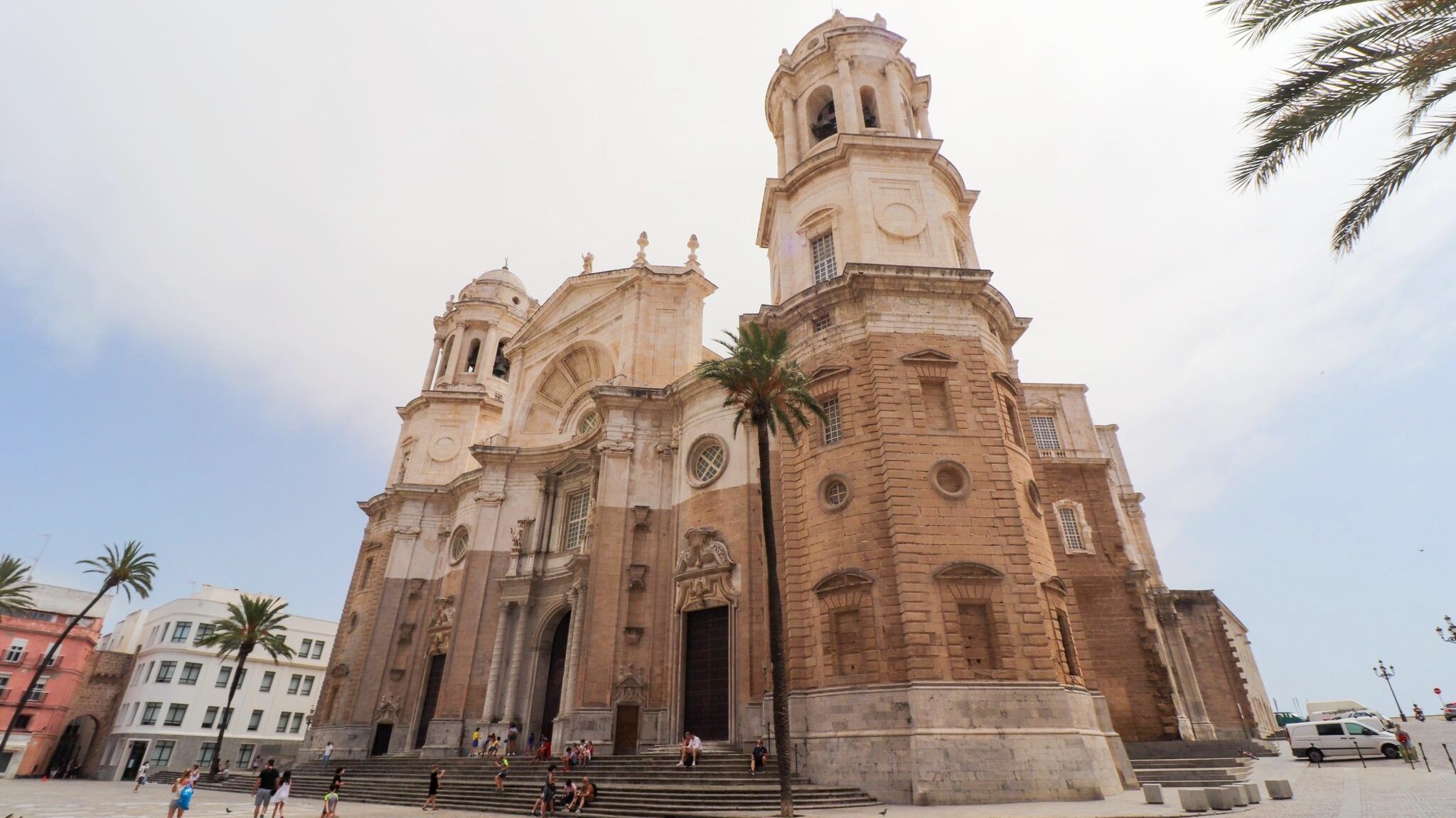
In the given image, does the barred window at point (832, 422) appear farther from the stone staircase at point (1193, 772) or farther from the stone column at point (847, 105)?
the stone column at point (847, 105)

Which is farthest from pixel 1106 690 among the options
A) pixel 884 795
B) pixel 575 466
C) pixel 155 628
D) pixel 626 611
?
pixel 155 628

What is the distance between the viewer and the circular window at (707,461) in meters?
26.2

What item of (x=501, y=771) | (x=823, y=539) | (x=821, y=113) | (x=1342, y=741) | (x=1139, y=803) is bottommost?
(x=1139, y=803)

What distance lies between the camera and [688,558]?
25.2 meters

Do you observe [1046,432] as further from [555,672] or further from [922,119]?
[555,672]

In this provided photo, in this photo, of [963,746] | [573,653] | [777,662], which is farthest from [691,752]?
[963,746]

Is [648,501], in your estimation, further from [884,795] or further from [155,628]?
[155,628]

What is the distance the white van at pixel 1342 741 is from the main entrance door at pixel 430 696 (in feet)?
119

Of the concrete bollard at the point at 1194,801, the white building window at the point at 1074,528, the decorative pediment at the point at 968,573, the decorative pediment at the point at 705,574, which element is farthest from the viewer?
the white building window at the point at 1074,528

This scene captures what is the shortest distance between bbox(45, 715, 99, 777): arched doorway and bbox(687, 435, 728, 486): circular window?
A: 54.4 m

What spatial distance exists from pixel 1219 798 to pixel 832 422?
41.0 ft

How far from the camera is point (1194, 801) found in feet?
43.5

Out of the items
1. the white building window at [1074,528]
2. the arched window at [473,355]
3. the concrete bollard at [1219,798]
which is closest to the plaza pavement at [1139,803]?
the concrete bollard at [1219,798]

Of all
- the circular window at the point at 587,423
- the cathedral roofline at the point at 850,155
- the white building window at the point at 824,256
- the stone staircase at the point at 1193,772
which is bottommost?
the stone staircase at the point at 1193,772
